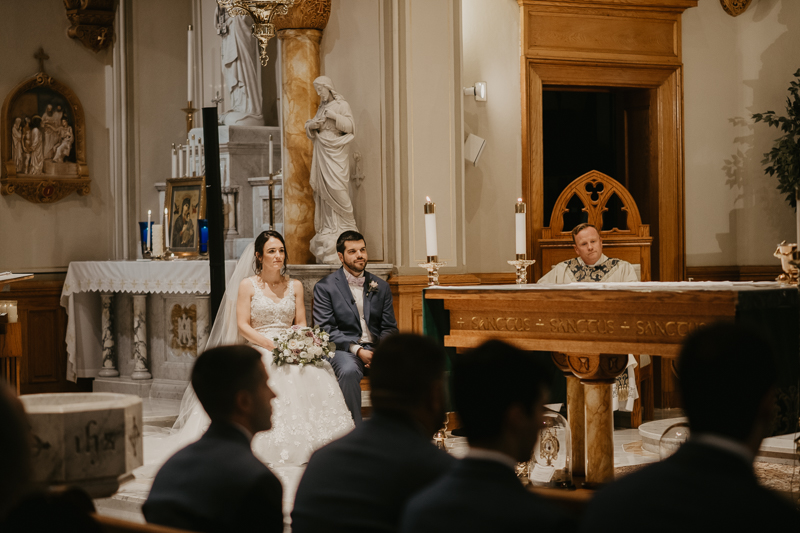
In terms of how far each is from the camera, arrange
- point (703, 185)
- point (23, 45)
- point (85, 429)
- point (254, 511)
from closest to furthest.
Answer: point (254, 511) < point (85, 429) < point (703, 185) < point (23, 45)

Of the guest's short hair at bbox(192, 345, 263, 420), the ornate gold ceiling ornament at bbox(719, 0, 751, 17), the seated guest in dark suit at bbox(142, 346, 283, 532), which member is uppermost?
the ornate gold ceiling ornament at bbox(719, 0, 751, 17)

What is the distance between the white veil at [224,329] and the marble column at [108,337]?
242 cm

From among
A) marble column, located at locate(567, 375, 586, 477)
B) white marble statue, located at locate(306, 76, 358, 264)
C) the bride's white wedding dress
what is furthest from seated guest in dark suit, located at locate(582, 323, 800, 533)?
white marble statue, located at locate(306, 76, 358, 264)

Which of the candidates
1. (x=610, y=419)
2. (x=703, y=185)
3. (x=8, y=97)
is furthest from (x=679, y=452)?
(x=8, y=97)

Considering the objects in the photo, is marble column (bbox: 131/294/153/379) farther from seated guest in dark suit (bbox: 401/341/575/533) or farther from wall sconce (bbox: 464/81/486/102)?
seated guest in dark suit (bbox: 401/341/575/533)

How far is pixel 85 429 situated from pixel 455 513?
1784 mm

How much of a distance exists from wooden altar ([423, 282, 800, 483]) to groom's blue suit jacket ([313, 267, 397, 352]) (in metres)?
1.74

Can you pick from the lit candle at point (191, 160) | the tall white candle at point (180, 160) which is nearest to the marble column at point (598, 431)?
the lit candle at point (191, 160)

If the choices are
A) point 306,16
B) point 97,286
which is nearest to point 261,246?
point 306,16

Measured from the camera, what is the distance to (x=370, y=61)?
25.7 ft

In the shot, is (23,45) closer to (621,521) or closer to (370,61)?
(370,61)

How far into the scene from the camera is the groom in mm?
6461

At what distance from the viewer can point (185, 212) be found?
9.25m

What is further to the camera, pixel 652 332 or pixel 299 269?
pixel 299 269
